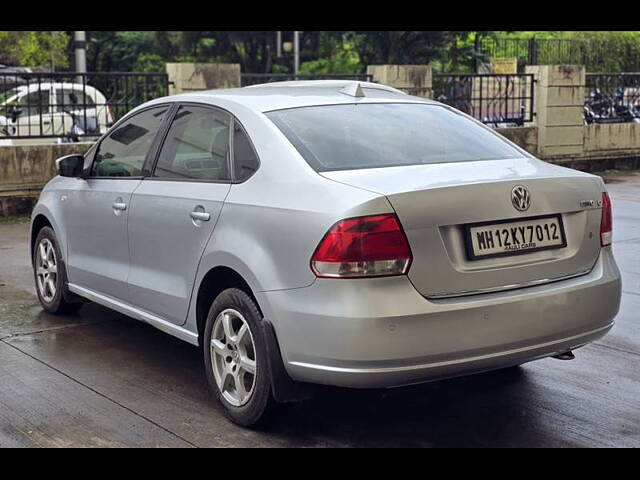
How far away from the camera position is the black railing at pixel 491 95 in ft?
55.5

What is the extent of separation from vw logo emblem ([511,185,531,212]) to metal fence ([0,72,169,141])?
939 cm

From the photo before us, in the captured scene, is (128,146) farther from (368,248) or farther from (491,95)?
(491,95)

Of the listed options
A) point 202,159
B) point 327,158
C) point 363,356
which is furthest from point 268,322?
point 202,159

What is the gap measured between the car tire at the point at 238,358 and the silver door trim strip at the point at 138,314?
0.77 ft

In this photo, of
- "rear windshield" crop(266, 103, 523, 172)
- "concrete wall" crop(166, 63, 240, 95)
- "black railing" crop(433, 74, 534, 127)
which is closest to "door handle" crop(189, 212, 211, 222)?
"rear windshield" crop(266, 103, 523, 172)

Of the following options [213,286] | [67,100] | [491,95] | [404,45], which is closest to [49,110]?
[67,100]

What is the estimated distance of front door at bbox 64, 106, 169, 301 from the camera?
19.7 ft

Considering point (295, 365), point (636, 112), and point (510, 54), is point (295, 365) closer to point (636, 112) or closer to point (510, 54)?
point (636, 112)

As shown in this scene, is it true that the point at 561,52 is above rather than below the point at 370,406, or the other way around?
above

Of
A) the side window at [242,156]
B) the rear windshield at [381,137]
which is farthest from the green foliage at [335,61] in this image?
the side window at [242,156]

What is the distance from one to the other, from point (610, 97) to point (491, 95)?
8.94 ft

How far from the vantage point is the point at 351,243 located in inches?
167

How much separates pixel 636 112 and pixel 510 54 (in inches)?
576

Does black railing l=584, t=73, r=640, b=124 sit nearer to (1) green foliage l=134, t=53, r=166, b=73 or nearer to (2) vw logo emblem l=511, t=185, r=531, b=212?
(2) vw logo emblem l=511, t=185, r=531, b=212
